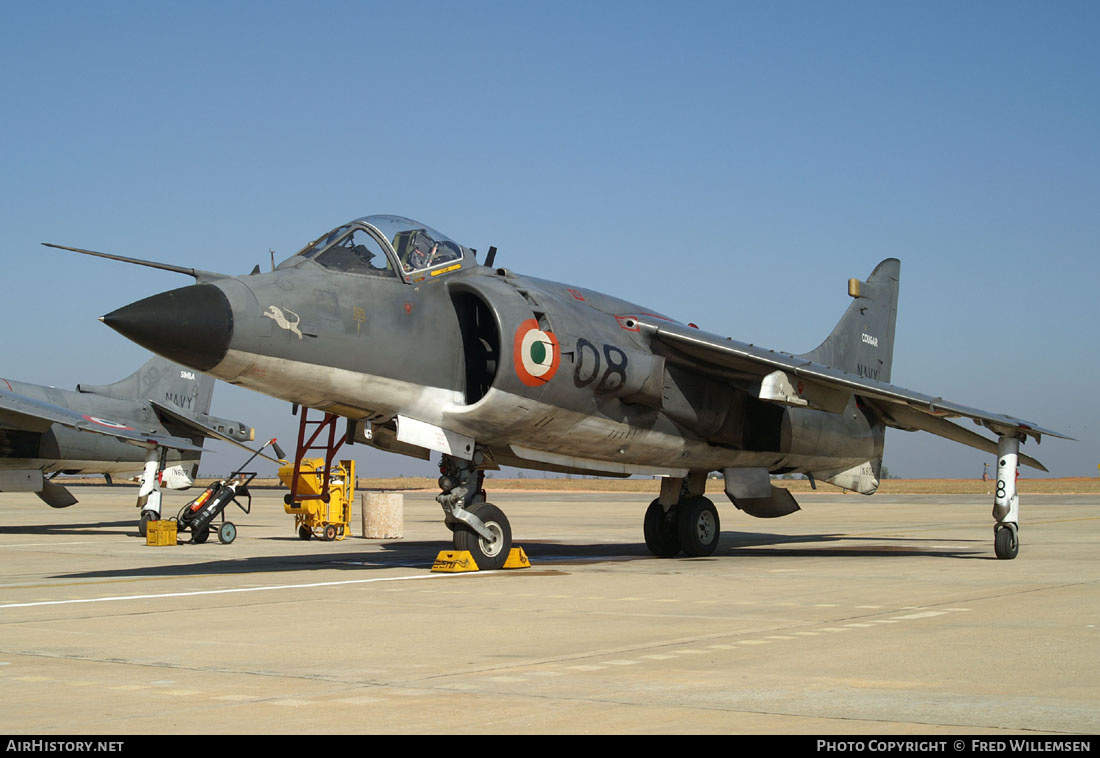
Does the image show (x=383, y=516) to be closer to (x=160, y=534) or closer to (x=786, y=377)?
(x=160, y=534)

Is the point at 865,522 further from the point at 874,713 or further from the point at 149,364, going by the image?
the point at 874,713

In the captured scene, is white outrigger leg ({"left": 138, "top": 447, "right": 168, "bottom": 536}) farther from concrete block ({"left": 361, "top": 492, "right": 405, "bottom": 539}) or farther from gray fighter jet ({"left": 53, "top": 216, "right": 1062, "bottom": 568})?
gray fighter jet ({"left": 53, "top": 216, "right": 1062, "bottom": 568})

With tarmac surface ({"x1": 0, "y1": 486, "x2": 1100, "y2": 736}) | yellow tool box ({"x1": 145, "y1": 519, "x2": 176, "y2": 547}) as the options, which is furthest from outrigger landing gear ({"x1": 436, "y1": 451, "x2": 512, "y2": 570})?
yellow tool box ({"x1": 145, "y1": 519, "x2": 176, "y2": 547})

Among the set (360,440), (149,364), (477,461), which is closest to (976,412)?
(477,461)

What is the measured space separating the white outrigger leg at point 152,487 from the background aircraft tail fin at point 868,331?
12301mm

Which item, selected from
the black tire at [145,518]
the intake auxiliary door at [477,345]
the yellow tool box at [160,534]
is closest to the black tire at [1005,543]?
the intake auxiliary door at [477,345]

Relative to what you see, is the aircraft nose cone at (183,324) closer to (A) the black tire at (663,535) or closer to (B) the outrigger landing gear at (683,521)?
(B) the outrigger landing gear at (683,521)

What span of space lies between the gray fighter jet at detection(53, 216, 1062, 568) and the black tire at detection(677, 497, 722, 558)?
0.02 meters

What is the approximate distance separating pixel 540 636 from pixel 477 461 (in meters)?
5.18

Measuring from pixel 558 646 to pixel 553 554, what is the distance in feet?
28.4

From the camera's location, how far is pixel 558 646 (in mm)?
6484

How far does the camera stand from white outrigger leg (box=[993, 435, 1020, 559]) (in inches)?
531

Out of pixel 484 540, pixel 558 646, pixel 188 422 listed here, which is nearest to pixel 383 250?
pixel 484 540

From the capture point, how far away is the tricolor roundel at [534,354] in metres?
11.3
